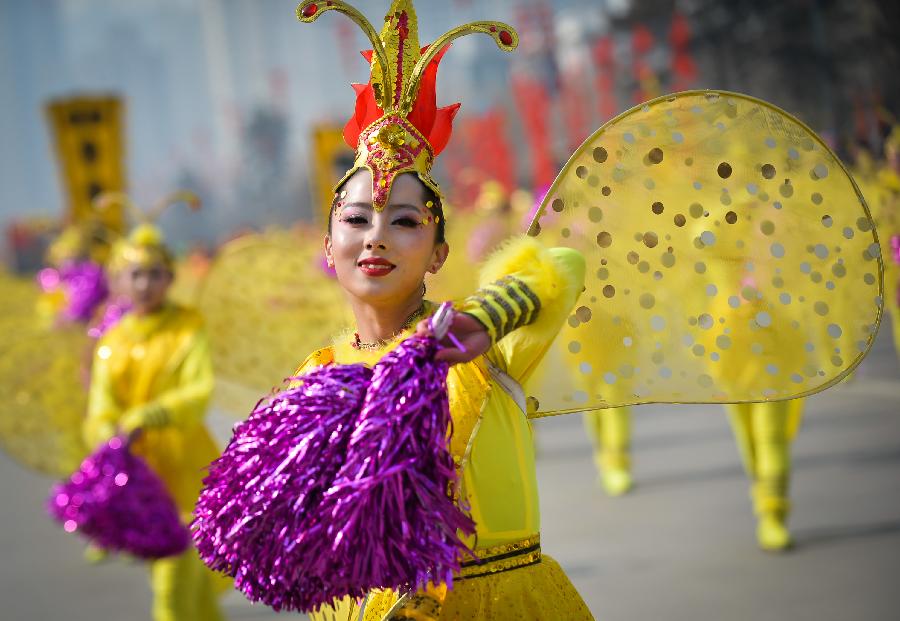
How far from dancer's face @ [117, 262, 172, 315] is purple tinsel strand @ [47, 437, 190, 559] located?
662mm

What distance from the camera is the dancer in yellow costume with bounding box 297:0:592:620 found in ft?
5.76

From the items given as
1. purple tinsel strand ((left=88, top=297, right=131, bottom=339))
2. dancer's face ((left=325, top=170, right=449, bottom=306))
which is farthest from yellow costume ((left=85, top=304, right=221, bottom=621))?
dancer's face ((left=325, top=170, right=449, bottom=306))

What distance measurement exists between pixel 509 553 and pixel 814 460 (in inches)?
198

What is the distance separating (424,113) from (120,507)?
2.61 meters

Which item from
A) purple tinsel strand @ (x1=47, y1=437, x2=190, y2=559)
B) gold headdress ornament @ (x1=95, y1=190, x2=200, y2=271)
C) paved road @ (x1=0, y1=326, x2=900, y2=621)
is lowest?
paved road @ (x1=0, y1=326, x2=900, y2=621)

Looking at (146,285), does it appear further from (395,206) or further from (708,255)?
(708,255)

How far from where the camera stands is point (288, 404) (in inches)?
64.5

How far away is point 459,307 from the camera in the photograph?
1664 millimetres

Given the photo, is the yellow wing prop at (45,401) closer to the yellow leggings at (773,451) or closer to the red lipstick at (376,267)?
the yellow leggings at (773,451)

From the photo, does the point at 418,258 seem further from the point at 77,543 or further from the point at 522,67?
the point at 522,67

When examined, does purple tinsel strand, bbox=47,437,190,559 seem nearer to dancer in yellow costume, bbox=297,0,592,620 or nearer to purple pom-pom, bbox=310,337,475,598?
dancer in yellow costume, bbox=297,0,592,620

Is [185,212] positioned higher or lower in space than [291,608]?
lower

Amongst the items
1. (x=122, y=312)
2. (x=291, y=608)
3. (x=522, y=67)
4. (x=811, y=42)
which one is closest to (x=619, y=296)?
(x=291, y=608)

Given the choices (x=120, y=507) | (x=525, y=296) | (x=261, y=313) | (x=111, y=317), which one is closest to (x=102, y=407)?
(x=120, y=507)
